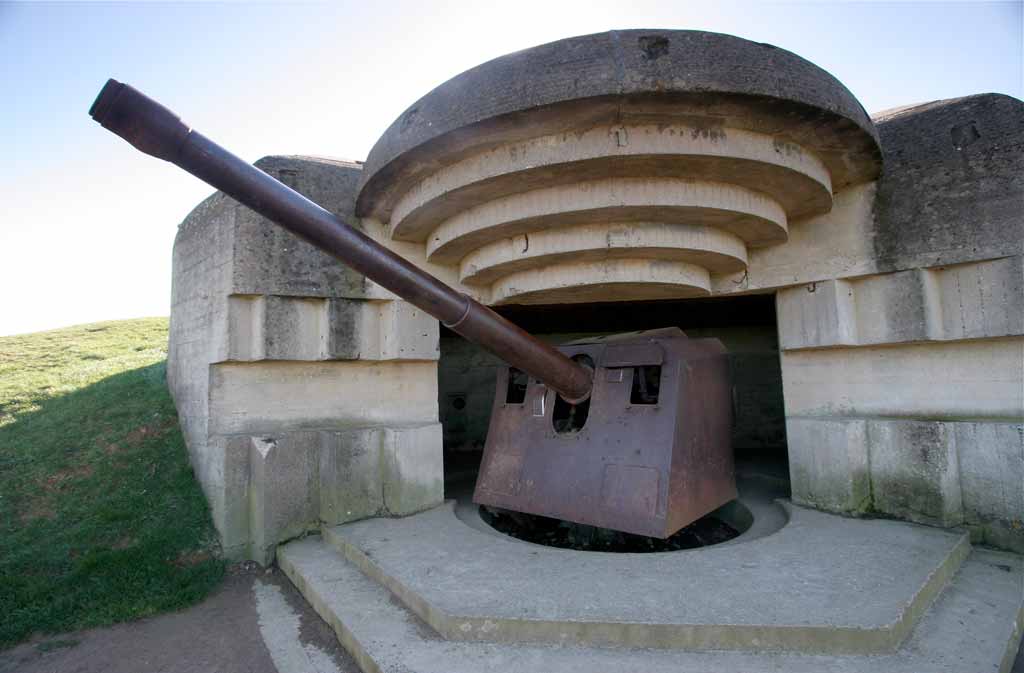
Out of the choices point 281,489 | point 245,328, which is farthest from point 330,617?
point 245,328

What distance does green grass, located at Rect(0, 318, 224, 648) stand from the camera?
3371 mm

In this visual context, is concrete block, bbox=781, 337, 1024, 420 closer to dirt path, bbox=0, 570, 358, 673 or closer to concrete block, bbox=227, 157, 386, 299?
concrete block, bbox=227, 157, 386, 299

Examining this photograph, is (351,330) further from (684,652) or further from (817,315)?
(817,315)

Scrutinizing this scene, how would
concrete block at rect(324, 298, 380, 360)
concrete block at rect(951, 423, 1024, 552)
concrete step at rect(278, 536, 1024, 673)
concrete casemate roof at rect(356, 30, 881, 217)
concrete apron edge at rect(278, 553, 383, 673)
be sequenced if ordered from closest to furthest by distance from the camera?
concrete step at rect(278, 536, 1024, 673) < concrete apron edge at rect(278, 553, 383, 673) < concrete casemate roof at rect(356, 30, 881, 217) < concrete block at rect(951, 423, 1024, 552) < concrete block at rect(324, 298, 380, 360)

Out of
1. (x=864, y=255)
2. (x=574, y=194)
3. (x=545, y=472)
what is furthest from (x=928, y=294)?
(x=545, y=472)

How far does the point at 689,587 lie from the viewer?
9.16ft

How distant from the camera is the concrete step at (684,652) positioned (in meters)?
2.25

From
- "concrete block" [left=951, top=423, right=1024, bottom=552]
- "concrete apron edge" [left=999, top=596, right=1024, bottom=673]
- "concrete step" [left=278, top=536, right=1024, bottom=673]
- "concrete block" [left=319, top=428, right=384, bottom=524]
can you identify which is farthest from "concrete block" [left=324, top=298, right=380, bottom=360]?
"concrete block" [left=951, top=423, right=1024, bottom=552]

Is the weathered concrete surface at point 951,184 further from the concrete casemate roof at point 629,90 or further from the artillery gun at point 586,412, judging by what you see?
the artillery gun at point 586,412

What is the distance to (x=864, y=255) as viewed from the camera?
4.19m

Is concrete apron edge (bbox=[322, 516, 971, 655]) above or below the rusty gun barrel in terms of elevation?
below

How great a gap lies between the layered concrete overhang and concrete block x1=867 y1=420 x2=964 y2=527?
5.41 ft

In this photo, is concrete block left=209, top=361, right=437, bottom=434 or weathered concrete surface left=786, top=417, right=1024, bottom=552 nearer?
weathered concrete surface left=786, top=417, right=1024, bottom=552

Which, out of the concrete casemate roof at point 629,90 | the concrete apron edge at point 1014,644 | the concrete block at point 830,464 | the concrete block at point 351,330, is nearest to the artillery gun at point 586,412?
the concrete block at point 830,464
